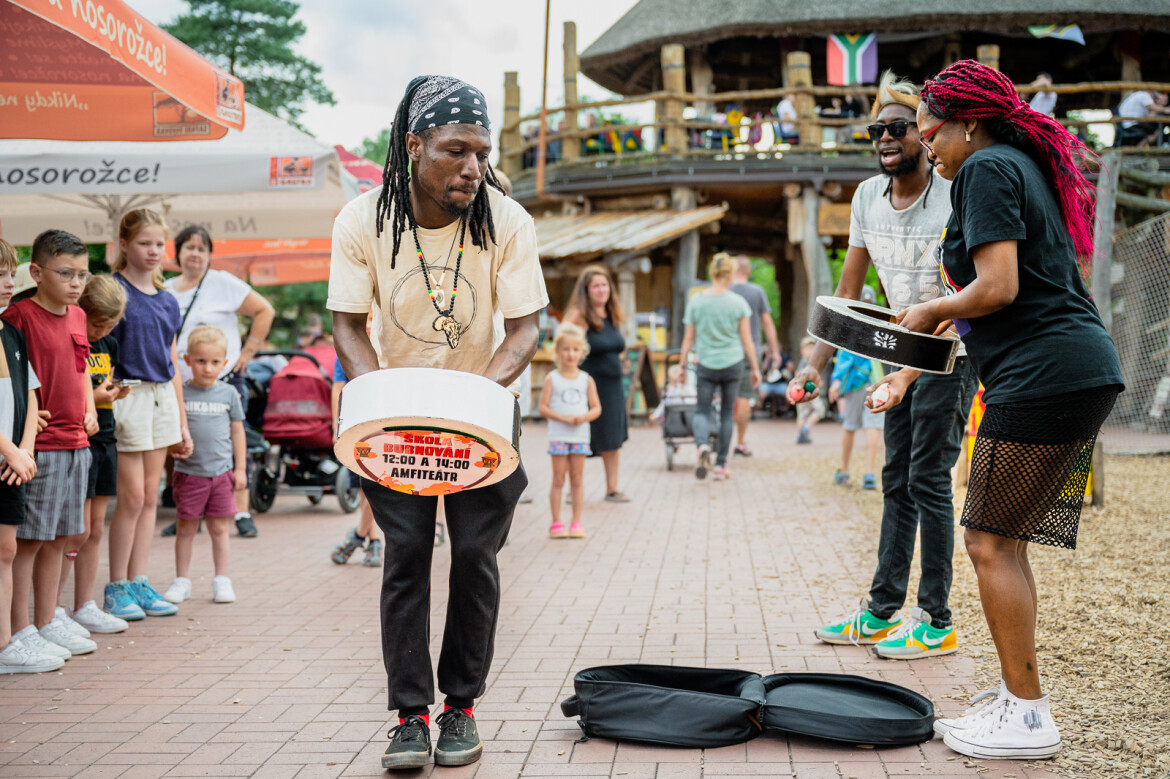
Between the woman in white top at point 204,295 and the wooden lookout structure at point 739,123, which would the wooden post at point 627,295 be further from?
the woman in white top at point 204,295

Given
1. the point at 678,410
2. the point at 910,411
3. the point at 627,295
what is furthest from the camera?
the point at 627,295

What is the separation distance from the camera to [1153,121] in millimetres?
17625

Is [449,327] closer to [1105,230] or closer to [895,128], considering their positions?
[895,128]

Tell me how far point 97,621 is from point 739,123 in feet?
54.3

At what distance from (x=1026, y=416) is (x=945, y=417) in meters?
1.02

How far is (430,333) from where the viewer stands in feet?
10.8

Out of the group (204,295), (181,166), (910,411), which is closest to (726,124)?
(181,166)

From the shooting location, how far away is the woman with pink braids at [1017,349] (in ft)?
10.3

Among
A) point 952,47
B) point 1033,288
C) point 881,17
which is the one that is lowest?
point 1033,288

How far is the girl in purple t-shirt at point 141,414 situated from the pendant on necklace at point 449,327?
2.65 m

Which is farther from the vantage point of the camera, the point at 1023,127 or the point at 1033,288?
the point at 1023,127

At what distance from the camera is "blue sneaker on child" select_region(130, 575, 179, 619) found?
5270 mm

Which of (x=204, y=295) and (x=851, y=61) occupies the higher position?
(x=851, y=61)

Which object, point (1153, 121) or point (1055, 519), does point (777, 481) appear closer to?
point (1055, 519)
